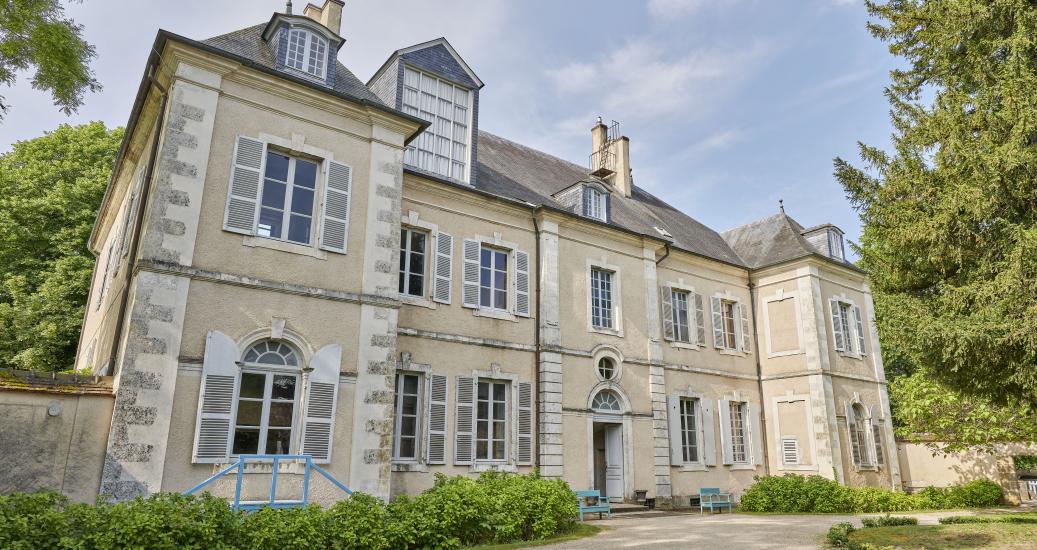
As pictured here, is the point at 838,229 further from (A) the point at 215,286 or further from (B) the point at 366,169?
(A) the point at 215,286

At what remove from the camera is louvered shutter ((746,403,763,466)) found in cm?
1661

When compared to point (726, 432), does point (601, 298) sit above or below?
above

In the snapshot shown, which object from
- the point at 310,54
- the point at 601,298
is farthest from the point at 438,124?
the point at 601,298

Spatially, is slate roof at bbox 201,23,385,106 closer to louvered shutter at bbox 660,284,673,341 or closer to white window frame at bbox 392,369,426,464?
white window frame at bbox 392,369,426,464

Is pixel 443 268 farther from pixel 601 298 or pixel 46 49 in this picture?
pixel 46 49

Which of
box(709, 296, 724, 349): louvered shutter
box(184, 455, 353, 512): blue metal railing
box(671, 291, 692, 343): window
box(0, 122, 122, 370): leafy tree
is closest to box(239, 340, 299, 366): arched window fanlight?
box(184, 455, 353, 512): blue metal railing

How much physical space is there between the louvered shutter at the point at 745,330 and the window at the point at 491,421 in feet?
26.9

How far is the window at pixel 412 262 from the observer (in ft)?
38.2

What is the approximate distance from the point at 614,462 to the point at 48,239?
55.7 feet

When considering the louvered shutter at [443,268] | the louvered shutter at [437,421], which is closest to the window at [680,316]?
the louvered shutter at [443,268]

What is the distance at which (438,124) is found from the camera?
1334 centimetres

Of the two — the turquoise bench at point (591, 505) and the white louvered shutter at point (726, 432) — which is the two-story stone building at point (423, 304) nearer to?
the white louvered shutter at point (726, 432)

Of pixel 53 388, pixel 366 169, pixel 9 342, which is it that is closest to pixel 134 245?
pixel 53 388

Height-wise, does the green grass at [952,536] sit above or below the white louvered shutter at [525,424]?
below
